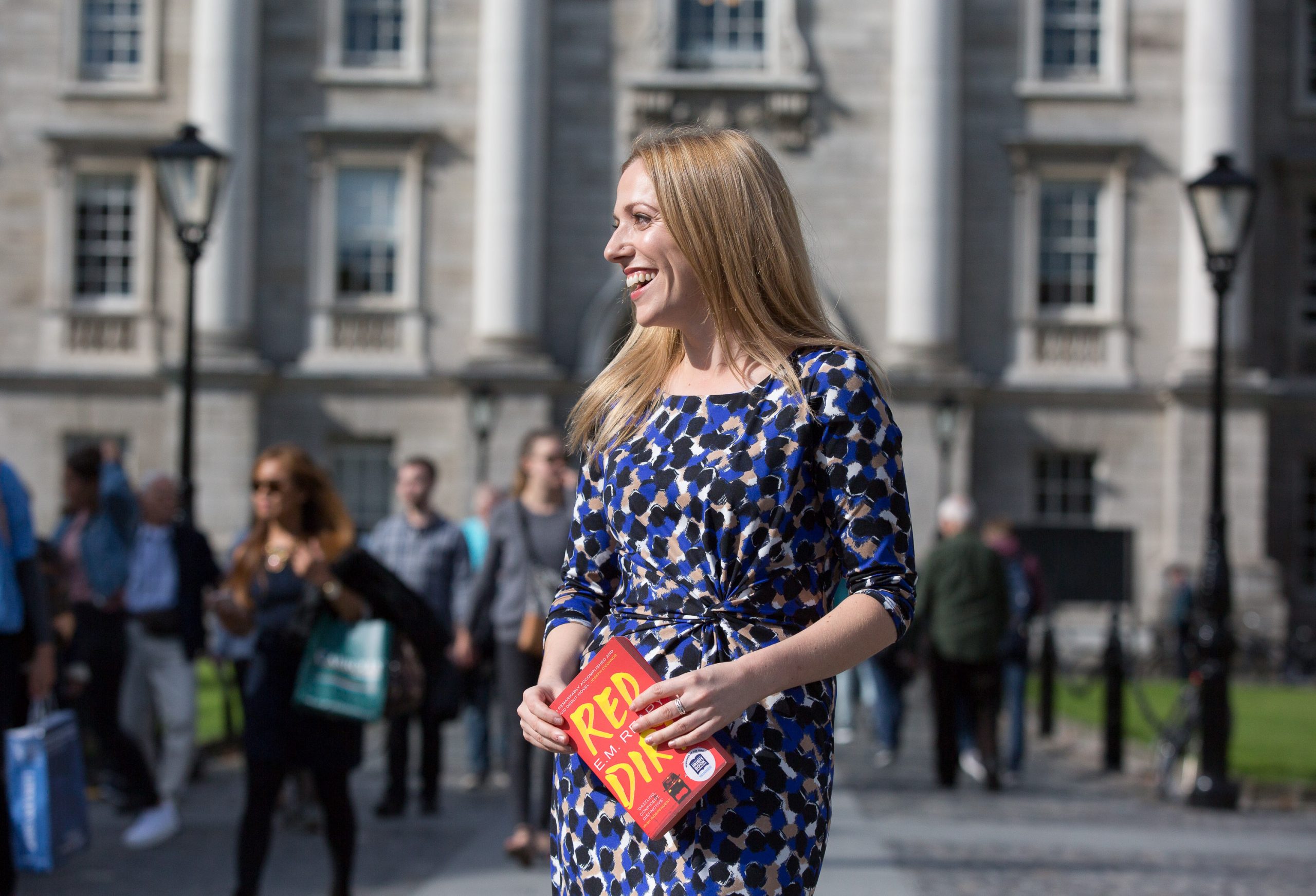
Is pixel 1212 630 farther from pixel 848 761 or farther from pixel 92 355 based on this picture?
pixel 92 355

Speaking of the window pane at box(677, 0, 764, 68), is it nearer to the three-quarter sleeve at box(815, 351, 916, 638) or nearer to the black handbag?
the black handbag

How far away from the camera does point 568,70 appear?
26766 millimetres

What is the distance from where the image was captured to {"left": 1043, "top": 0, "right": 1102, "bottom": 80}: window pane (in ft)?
89.3

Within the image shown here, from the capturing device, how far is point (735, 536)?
9.15 feet

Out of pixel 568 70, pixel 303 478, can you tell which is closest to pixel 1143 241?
pixel 568 70

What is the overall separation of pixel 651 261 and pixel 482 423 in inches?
904

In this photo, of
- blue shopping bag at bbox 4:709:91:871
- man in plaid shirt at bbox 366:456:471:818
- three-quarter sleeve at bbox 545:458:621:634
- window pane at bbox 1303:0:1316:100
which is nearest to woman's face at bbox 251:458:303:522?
blue shopping bag at bbox 4:709:91:871

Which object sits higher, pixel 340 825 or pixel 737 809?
pixel 737 809

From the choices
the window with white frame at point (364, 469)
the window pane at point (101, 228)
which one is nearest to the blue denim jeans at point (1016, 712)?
the window with white frame at point (364, 469)

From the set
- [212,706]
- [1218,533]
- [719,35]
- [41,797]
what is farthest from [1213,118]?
[41,797]

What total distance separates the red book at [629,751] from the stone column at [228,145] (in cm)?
2412

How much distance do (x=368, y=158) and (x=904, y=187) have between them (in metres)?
8.33

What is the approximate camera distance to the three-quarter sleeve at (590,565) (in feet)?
9.99

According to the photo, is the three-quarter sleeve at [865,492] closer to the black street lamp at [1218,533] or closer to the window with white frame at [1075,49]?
the black street lamp at [1218,533]
